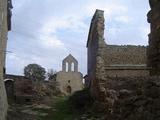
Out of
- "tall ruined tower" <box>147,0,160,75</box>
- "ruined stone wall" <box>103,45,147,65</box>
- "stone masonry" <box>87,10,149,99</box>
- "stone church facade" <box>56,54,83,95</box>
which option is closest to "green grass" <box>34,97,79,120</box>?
"stone masonry" <box>87,10,149,99</box>

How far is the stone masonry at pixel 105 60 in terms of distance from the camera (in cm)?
1944

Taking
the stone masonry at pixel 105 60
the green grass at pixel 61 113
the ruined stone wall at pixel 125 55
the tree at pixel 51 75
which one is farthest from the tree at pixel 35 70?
the green grass at pixel 61 113

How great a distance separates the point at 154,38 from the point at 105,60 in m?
19.5

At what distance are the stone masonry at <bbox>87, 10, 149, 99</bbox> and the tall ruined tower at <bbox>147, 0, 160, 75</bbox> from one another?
8.72 metres

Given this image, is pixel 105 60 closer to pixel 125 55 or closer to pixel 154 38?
pixel 125 55

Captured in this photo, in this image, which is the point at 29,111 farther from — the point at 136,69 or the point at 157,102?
the point at 157,102

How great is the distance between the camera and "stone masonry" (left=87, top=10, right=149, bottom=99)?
19438 mm

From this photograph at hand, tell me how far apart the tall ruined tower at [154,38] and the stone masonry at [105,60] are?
343 inches

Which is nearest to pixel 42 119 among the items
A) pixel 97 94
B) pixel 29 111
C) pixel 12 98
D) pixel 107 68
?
pixel 29 111

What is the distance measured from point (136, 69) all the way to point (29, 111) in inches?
395

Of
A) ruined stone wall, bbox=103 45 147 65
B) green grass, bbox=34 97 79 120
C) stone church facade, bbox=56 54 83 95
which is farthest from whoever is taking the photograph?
stone church facade, bbox=56 54 83 95

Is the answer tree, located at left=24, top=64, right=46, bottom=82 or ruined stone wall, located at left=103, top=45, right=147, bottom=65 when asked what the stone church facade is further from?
ruined stone wall, located at left=103, top=45, right=147, bottom=65

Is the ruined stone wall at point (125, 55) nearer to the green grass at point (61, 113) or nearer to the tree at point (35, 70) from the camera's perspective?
the green grass at point (61, 113)

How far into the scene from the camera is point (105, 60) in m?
27.8
